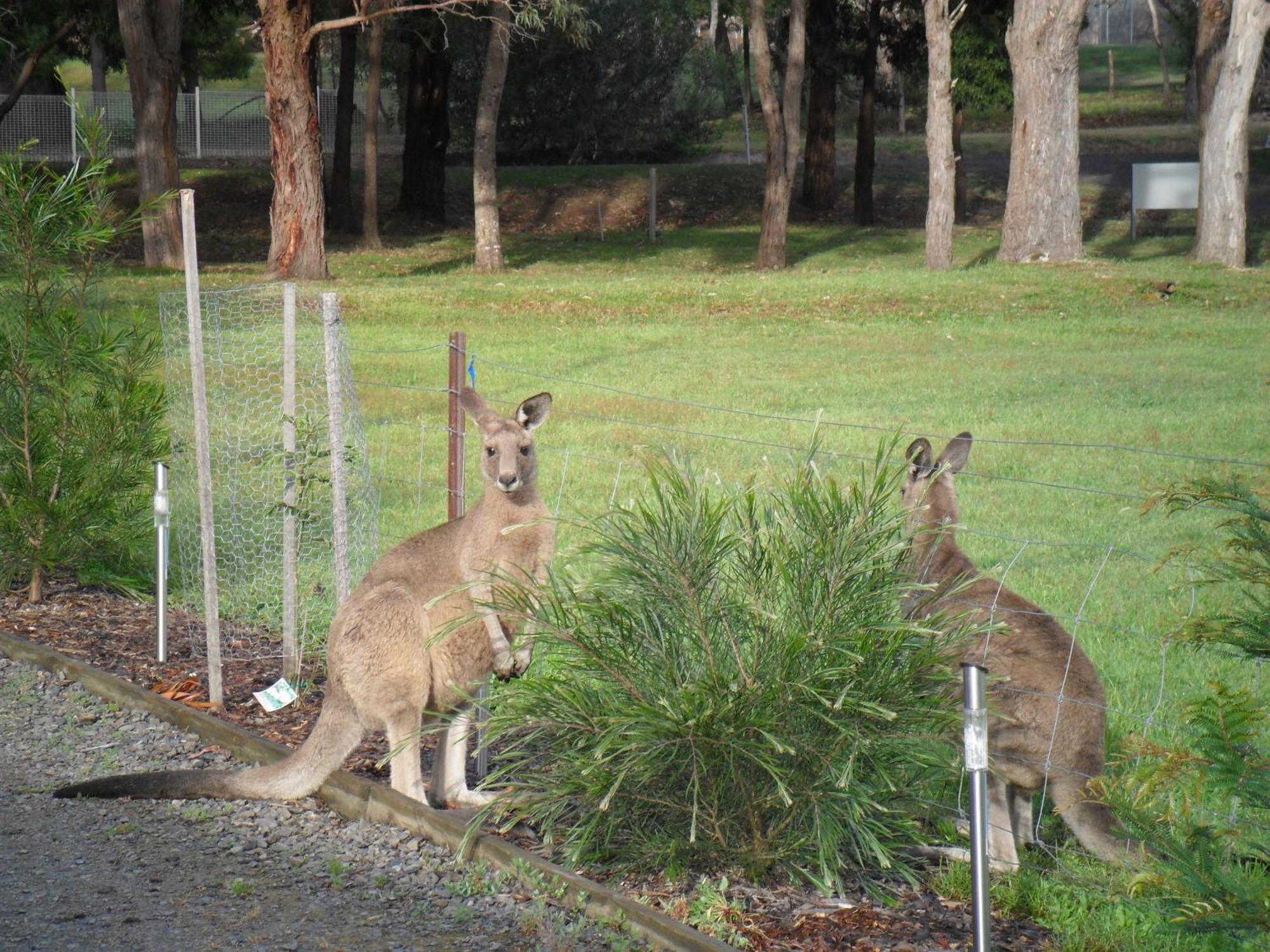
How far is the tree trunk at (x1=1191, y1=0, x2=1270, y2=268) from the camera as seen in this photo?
995 inches

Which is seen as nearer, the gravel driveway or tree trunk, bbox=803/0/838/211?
the gravel driveway

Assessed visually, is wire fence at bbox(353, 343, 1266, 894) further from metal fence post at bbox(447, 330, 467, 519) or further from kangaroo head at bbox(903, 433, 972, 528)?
metal fence post at bbox(447, 330, 467, 519)

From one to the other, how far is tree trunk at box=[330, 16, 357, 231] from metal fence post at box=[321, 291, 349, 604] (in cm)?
3117

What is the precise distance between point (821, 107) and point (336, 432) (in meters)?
33.5

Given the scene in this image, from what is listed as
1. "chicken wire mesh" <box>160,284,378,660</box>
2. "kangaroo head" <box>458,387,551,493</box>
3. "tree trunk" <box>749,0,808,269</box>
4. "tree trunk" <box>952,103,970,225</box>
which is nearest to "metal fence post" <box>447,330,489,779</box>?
"chicken wire mesh" <box>160,284,378,660</box>

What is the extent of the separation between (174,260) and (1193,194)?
2108 centimetres

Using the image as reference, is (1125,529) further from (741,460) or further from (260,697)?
(260,697)

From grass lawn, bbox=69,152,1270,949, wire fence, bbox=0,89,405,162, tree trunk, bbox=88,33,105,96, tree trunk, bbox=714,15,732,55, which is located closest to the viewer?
grass lawn, bbox=69,152,1270,949

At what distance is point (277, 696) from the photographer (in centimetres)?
696

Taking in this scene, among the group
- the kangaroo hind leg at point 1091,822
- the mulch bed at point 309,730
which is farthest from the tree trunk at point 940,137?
the kangaroo hind leg at point 1091,822

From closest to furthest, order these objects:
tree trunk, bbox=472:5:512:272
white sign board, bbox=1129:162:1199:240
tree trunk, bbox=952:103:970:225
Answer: tree trunk, bbox=472:5:512:272 < white sign board, bbox=1129:162:1199:240 < tree trunk, bbox=952:103:970:225

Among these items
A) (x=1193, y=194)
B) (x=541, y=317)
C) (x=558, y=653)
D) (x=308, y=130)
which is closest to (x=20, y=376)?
(x=558, y=653)

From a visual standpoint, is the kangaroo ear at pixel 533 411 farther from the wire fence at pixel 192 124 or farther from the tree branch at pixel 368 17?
the wire fence at pixel 192 124

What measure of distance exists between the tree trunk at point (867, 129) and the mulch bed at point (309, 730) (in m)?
31.1
